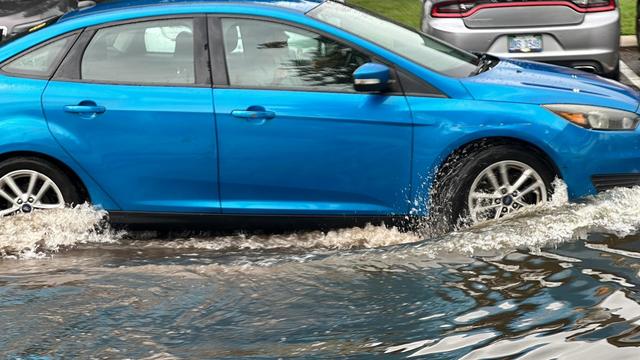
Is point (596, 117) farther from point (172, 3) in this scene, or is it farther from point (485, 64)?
point (172, 3)

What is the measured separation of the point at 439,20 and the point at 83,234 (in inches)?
169

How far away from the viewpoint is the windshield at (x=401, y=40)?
18.3ft

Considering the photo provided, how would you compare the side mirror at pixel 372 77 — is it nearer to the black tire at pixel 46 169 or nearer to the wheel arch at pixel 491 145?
the wheel arch at pixel 491 145

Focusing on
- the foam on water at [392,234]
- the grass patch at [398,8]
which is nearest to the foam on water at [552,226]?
the foam on water at [392,234]

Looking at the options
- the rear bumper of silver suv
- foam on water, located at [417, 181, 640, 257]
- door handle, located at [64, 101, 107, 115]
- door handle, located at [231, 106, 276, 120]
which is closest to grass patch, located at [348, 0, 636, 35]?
the rear bumper of silver suv

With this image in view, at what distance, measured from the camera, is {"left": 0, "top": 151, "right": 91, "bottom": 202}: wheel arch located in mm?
5449

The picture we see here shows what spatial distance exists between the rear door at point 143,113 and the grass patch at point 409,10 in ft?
27.2

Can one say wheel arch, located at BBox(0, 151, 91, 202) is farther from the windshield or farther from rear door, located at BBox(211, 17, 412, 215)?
the windshield

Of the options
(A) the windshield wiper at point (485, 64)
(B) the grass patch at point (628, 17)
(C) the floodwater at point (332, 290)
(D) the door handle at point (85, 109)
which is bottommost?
(C) the floodwater at point (332, 290)

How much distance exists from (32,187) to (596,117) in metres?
3.45

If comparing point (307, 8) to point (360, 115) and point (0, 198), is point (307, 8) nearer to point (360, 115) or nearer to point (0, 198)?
point (360, 115)

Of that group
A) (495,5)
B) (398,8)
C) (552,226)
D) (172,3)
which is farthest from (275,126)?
(398,8)

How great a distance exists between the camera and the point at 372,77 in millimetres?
5176

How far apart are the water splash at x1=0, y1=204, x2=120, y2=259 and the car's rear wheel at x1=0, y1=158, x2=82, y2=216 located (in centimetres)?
5
